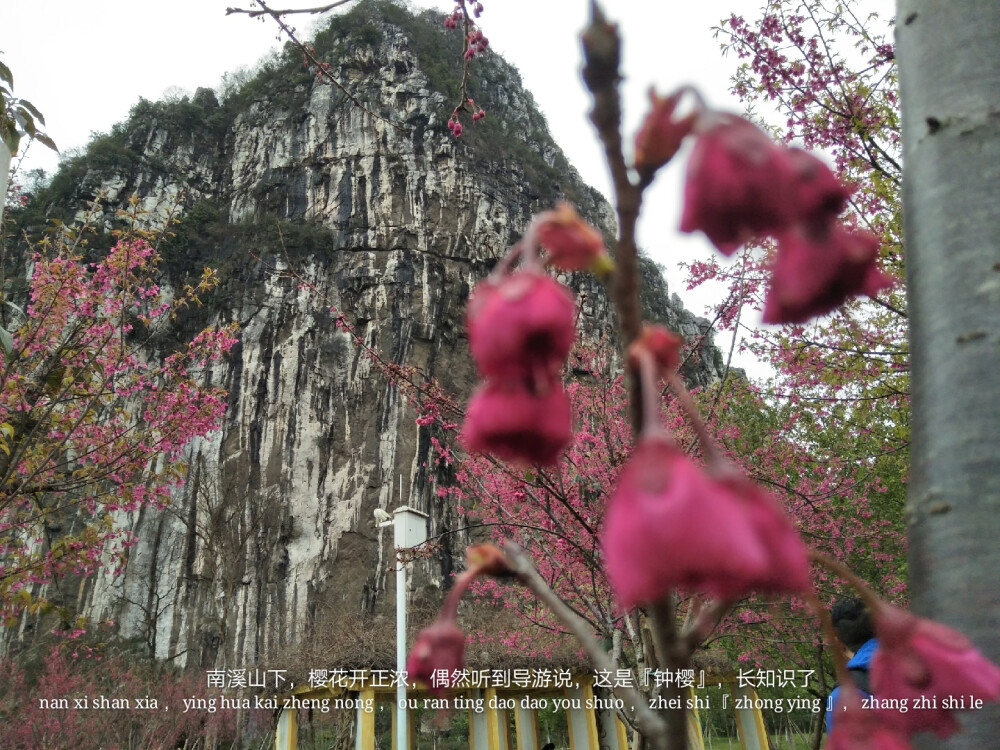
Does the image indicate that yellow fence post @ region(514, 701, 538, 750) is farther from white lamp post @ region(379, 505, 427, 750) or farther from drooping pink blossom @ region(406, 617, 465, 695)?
drooping pink blossom @ region(406, 617, 465, 695)

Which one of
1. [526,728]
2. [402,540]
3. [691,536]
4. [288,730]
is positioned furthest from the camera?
[526,728]

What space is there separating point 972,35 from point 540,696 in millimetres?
12875

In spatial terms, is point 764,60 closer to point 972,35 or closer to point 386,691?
point 972,35

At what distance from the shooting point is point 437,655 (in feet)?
1.71

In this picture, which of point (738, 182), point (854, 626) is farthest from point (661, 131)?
point (854, 626)

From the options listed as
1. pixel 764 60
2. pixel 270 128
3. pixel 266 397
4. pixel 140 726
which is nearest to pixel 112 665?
pixel 140 726

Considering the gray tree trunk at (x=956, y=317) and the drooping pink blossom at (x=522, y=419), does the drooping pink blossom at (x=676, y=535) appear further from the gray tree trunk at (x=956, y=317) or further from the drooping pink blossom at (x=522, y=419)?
the gray tree trunk at (x=956, y=317)

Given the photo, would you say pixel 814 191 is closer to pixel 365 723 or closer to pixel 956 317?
pixel 956 317

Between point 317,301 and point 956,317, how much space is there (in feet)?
75.9

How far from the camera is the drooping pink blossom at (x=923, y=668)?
0.45m

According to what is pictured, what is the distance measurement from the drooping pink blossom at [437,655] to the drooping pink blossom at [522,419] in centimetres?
17

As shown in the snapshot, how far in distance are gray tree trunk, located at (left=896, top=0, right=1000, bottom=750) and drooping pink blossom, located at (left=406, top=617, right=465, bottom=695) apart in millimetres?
487

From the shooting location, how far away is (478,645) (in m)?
10.4

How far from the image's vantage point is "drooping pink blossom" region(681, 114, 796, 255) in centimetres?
40
